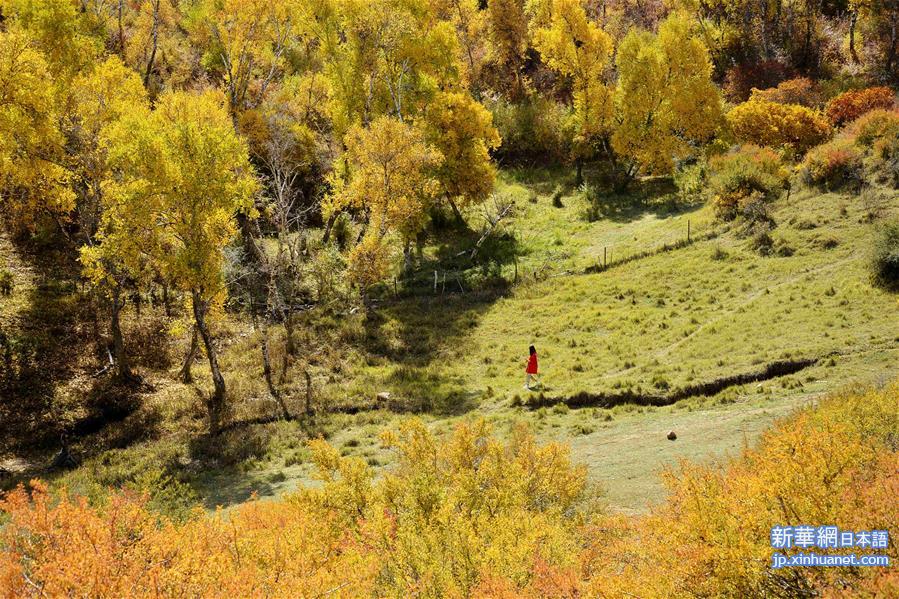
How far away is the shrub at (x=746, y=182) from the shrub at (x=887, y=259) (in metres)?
8.96

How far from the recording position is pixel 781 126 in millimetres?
39000

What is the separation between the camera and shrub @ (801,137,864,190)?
3169 centimetres

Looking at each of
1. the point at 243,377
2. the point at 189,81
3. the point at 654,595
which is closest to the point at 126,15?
the point at 189,81

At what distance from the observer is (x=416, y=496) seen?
11.3 m

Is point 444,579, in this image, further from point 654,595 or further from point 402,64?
point 402,64

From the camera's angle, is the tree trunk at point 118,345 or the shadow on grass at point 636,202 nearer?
the tree trunk at point 118,345

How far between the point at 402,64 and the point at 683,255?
19210 millimetres

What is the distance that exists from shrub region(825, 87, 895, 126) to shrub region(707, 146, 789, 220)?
24.5 feet

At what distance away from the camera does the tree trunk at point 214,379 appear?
2282 centimetres

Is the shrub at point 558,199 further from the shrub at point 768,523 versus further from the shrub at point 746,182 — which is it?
the shrub at point 768,523

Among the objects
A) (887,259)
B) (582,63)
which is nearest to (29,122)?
(887,259)

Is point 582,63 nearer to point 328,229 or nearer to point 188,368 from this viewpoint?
point 328,229

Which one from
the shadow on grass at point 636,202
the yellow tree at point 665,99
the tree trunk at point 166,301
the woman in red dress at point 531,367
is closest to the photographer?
the woman in red dress at point 531,367

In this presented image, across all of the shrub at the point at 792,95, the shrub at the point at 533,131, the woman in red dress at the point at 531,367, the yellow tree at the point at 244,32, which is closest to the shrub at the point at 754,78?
the shrub at the point at 792,95
